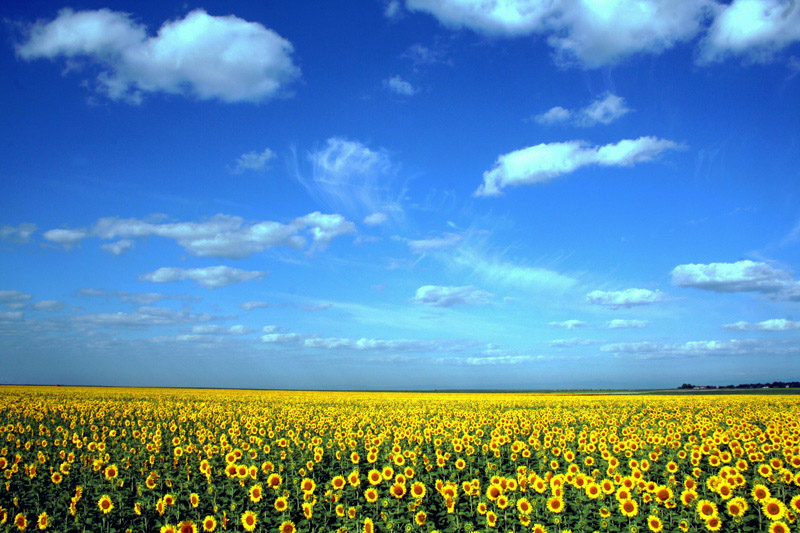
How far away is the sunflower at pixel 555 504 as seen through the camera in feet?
28.7

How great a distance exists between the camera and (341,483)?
34.9ft

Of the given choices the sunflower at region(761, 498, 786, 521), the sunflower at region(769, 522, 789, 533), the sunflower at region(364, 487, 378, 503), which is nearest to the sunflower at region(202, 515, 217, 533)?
the sunflower at region(364, 487, 378, 503)

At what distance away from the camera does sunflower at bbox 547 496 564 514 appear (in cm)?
876

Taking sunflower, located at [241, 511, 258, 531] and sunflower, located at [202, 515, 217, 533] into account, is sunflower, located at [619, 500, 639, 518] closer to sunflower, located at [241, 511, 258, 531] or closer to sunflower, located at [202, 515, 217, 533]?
sunflower, located at [241, 511, 258, 531]

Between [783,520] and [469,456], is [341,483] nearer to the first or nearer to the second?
[469,456]

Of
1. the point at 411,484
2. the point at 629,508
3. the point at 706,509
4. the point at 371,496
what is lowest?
the point at 411,484

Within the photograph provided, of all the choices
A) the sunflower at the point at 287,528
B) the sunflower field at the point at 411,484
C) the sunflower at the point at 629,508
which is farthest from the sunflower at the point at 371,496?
the sunflower at the point at 629,508

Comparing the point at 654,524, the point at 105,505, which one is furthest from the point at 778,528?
the point at 105,505

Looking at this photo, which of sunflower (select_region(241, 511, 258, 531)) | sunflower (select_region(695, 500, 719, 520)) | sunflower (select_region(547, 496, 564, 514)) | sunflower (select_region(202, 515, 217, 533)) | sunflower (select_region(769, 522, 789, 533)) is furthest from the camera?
sunflower (select_region(547, 496, 564, 514))

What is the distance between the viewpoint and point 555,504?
29.3ft

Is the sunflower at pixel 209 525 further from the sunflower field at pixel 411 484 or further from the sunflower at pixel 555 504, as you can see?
the sunflower at pixel 555 504

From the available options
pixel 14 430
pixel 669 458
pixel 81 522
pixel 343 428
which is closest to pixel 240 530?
pixel 81 522

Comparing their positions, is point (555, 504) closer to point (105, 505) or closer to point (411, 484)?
point (411, 484)

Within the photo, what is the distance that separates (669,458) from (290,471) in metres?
10.2
